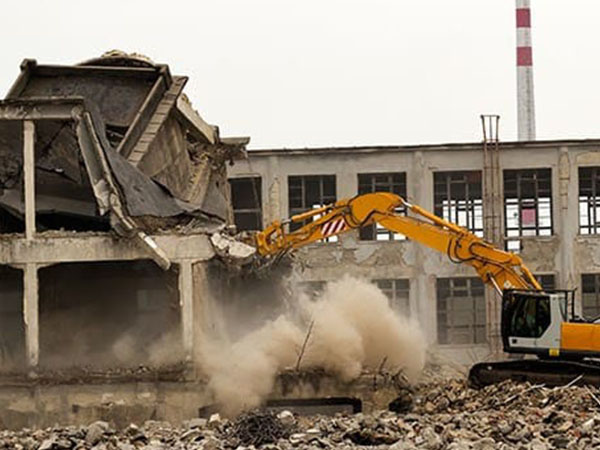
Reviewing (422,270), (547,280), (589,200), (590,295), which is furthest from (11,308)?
(589,200)

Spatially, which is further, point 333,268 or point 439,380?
point 333,268

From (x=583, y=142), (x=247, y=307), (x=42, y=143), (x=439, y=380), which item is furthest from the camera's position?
(x=583, y=142)

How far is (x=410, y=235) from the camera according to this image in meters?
21.9

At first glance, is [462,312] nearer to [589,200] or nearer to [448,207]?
[448,207]

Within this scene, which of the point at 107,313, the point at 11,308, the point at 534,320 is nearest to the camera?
the point at 534,320

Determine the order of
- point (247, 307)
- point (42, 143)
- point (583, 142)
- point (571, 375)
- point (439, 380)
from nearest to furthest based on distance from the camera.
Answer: point (571, 375)
point (42, 143)
point (439, 380)
point (247, 307)
point (583, 142)

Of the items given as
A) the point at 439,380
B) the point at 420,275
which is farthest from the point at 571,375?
the point at 420,275

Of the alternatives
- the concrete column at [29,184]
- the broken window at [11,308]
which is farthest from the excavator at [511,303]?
the broken window at [11,308]

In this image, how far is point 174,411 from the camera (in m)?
20.6

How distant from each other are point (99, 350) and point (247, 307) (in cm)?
497

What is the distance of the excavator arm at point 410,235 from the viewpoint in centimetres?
2131

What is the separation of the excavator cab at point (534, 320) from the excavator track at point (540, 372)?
10.9 inches

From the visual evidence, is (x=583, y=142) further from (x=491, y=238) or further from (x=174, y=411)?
(x=174, y=411)

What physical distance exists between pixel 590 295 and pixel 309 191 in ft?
26.8
